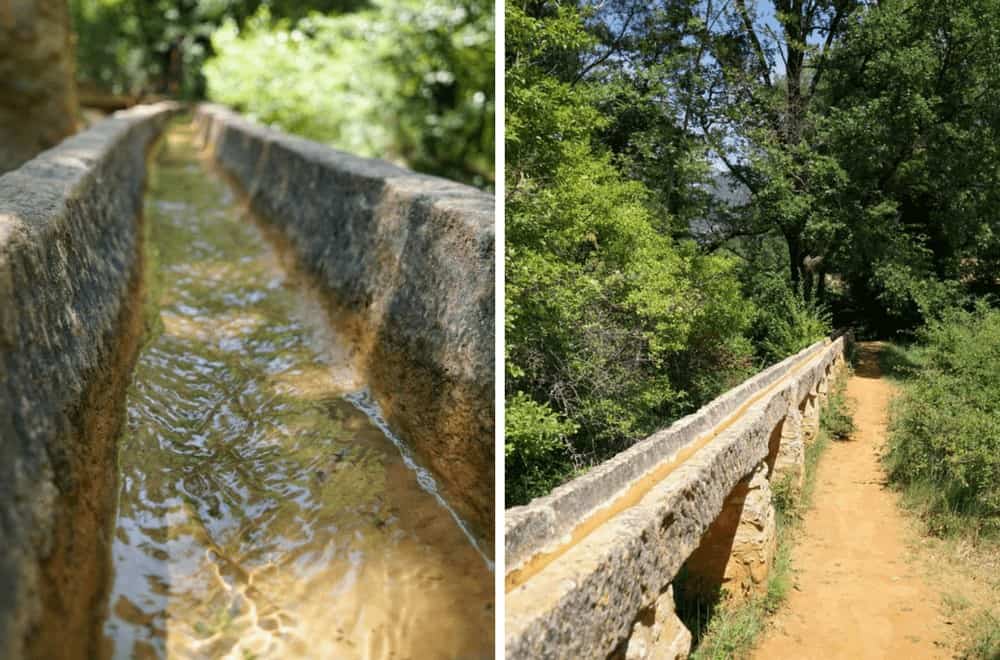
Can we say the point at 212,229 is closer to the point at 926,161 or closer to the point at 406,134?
the point at 926,161

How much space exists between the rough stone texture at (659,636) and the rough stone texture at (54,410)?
1417 millimetres

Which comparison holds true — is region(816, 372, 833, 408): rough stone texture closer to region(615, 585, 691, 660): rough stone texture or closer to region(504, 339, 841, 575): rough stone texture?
region(504, 339, 841, 575): rough stone texture

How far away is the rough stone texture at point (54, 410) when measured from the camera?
110cm

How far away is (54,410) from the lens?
147 centimetres

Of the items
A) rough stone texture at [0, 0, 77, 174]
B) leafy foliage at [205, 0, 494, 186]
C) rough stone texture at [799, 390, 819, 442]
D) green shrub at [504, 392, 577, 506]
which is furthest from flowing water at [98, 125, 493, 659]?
leafy foliage at [205, 0, 494, 186]

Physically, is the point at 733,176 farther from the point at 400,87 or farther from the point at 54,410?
the point at 400,87

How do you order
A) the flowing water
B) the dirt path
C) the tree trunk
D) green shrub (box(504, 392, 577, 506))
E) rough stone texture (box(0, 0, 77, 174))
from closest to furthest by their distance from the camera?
the flowing water → green shrub (box(504, 392, 577, 506)) → the dirt path → the tree trunk → rough stone texture (box(0, 0, 77, 174))

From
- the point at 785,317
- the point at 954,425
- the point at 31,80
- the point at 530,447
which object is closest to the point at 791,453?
the point at 954,425

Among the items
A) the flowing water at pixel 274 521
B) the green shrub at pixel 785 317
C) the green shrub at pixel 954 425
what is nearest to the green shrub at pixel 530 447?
the flowing water at pixel 274 521

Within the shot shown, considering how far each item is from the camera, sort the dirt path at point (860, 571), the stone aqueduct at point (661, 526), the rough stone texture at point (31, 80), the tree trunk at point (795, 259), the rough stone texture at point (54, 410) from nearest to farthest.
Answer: the rough stone texture at point (54, 410) → the stone aqueduct at point (661, 526) → the dirt path at point (860, 571) → the tree trunk at point (795, 259) → the rough stone texture at point (31, 80)

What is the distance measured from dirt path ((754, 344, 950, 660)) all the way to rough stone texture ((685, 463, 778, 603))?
20.5 inches

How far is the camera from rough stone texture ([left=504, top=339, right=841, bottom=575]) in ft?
6.30

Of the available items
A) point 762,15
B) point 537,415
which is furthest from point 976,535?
point 762,15

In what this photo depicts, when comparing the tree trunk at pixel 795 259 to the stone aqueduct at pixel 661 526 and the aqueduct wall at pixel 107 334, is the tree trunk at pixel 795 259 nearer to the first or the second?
the stone aqueduct at pixel 661 526
